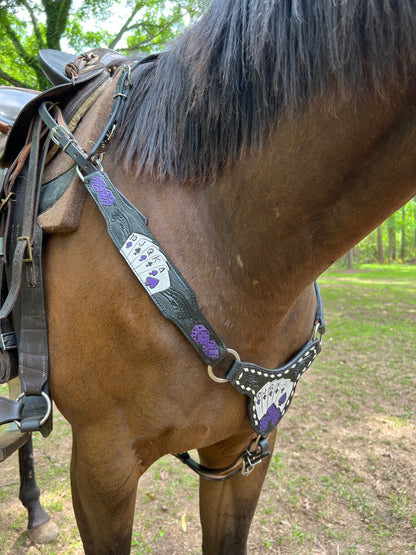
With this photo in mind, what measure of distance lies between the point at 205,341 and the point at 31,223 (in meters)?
0.54

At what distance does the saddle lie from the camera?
1.06 metres

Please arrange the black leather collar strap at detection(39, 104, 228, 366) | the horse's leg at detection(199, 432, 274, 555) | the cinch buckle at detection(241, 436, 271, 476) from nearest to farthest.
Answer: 1. the black leather collar strap at detection(39, 104, 228, 366)
2. the cinch buckle at detection(241, 436, 271, 476)
3. the horse's leg at detection(199, 432, 274, 555)

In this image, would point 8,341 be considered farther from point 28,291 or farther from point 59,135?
point 59,135

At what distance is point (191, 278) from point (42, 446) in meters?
3.09

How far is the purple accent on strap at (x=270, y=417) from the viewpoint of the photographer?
111 cm

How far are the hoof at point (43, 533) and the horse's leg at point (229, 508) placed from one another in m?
1.28

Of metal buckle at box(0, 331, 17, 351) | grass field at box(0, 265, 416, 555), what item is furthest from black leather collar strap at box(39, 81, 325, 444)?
grass field at box(0, 265, 416, 555)

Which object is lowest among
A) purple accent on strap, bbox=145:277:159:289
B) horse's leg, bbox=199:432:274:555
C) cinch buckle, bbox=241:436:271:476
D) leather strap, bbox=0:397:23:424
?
horse's leg, bbox=199:432:274:555

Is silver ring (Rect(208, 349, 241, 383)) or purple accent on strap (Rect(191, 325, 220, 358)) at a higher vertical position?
purple accent on strap (Rect(191, 325, 220, 358))

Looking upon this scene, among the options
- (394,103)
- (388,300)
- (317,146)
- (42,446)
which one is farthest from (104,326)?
(388,300)

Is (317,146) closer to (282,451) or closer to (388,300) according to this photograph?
(282,451)

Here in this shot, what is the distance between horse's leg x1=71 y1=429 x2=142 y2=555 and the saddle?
0.16m

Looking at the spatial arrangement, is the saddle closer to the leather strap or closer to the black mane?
the leather strap

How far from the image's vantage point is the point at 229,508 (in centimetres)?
151
